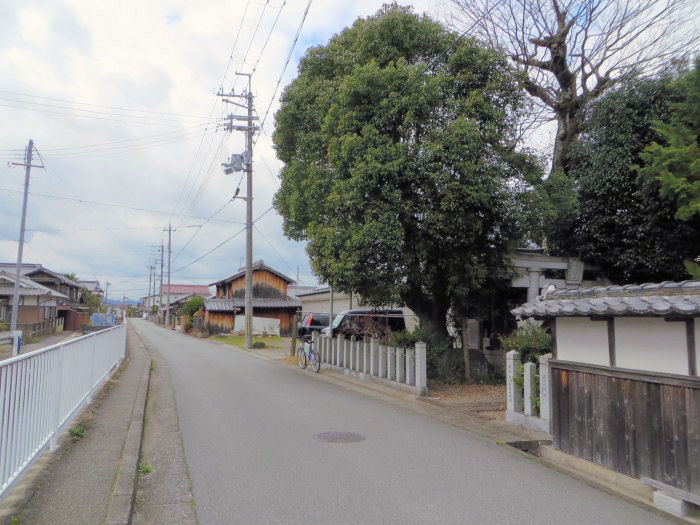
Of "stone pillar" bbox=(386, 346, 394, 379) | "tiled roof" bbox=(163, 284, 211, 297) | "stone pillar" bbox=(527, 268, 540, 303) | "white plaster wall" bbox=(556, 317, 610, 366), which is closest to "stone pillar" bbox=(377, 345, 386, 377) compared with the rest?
"stone pillar" bbox=(386, 346, 394, 379)

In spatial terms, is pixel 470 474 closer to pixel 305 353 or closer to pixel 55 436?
pixel 55 436

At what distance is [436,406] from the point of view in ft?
36.8

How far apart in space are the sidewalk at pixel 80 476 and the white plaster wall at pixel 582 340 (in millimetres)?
5401

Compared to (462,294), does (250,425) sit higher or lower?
lower

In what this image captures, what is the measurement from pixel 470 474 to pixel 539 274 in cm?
990

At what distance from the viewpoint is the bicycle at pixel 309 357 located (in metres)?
18.0

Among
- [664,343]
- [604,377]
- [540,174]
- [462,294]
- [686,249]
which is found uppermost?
[540,174]

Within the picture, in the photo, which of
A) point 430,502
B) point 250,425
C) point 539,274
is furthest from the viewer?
point 539,274

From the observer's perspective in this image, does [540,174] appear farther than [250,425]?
Yes

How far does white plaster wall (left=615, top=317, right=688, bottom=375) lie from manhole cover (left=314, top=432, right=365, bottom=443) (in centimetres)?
379

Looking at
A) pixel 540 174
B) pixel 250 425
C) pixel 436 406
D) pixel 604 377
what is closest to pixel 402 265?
pixel 436 406

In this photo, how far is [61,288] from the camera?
55.7 metres

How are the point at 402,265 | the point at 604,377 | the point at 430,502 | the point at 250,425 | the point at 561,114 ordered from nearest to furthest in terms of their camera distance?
1. the point at 430,502
2. the point at 604,377
3. the point at 250,425
4. the point at 402,265
5. the point at 561,114

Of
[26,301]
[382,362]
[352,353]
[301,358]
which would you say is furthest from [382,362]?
[26,301]
